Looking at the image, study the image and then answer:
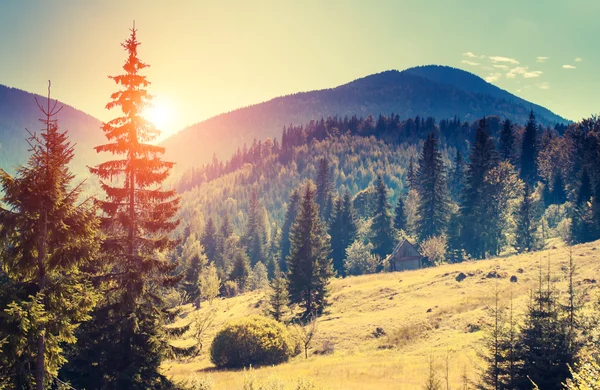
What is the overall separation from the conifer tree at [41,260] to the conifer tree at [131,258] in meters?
3.78

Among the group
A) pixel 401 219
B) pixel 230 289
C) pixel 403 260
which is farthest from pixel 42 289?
pixel 401 219

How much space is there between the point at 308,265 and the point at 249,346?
57.0ft

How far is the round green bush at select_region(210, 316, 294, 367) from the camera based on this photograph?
32.5 metres

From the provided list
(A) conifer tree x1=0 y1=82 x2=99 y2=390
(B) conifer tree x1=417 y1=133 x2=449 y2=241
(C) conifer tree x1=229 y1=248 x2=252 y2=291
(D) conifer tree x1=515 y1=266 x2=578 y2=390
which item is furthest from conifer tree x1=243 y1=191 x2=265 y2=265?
(A) conifer tree x1=0 y1=82 x2=99 y2=390

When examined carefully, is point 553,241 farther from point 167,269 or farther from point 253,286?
point 167,269

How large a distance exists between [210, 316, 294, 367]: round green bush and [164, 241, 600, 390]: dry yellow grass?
1.25 m

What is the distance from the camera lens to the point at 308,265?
1921 inches

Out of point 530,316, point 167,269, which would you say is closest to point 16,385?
point 167,269

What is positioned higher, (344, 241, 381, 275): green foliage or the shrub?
(344, 241, 381, 275): green foliage

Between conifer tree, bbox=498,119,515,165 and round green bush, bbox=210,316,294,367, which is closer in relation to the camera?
round green bush, bbox=210,316,294,367

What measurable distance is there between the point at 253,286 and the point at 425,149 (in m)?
45.1

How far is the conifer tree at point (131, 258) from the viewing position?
16250 mm

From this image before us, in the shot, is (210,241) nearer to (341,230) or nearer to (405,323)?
(341,230)

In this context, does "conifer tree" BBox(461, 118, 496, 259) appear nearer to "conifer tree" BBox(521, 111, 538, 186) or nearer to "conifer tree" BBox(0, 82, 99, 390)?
"conifer tree" BBox(521, 111, 538, 186)
